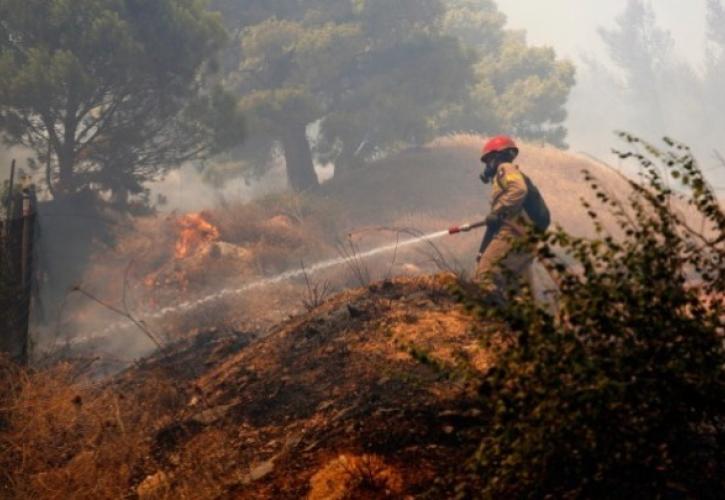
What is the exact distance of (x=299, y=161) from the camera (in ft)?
82.0

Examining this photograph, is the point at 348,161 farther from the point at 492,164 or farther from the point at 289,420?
the point at 289,420

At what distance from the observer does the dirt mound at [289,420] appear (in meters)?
3.40

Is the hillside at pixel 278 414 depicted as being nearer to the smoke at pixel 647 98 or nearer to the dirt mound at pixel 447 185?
the dirt mound at pixel 447 185

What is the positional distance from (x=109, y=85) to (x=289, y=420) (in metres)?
13.9

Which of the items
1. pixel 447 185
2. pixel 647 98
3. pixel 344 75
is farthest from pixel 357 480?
pixel 647 98

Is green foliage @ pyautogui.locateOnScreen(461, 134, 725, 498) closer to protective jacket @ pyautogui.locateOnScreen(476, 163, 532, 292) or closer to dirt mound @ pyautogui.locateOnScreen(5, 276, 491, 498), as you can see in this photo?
dirt mound @ pyautogui.locateOnScreen(5, 276, 491, 498)

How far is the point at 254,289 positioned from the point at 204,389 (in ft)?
28.4

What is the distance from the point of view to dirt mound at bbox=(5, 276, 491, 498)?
3398 millimetres

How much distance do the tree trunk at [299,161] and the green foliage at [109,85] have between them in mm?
6160

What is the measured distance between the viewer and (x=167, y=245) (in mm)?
17047

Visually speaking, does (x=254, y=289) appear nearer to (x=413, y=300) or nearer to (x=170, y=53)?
(x=170, y=53)

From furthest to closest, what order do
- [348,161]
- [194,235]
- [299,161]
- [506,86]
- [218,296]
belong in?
[506,86] < [348,161] < [299,161] < [194,235] < [218,296]

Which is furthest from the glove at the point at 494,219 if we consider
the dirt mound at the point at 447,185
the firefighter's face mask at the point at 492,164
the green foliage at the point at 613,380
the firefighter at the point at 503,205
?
the dirt mound at the point at 447,185

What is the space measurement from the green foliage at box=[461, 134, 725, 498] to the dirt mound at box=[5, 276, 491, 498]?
330 millimetres
